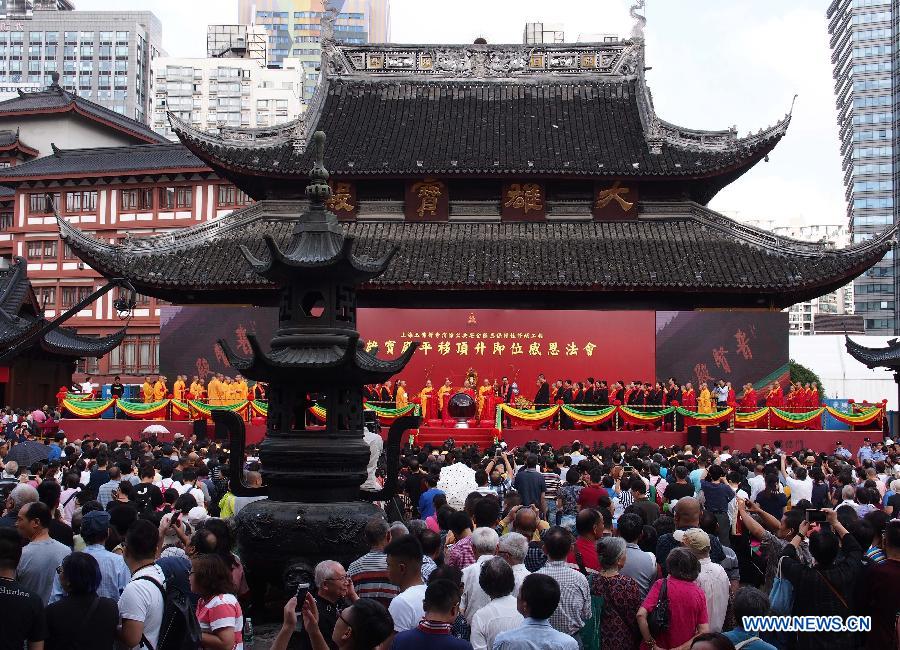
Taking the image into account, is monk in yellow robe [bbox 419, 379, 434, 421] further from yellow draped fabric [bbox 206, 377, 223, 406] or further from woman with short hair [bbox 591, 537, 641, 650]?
woman with short hair [bbox 591, 537, 641, 650]

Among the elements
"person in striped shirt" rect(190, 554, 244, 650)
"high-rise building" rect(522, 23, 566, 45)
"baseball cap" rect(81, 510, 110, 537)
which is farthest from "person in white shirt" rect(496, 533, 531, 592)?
"high-rise building" rect(522, 23, 566, 45)

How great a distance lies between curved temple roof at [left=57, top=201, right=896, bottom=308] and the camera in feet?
95.0

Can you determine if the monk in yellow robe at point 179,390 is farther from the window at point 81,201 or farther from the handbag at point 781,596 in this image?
the window at point 81,201

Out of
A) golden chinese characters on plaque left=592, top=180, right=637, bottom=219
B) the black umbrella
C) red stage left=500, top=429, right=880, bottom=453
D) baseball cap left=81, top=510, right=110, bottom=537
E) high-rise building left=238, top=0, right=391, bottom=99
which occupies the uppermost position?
high-rise building left=238, top=0, right=391, bottom=99

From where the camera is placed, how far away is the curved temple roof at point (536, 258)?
29.0 metres

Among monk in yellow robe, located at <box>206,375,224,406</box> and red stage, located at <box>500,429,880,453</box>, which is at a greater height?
monk in yellow robe, located at <box>206,375,224,406</box>

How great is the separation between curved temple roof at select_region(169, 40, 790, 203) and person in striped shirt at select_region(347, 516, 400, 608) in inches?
972

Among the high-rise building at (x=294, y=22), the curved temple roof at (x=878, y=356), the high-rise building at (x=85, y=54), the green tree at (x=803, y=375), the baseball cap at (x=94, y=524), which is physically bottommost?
the green tree at (x=803, y=375)

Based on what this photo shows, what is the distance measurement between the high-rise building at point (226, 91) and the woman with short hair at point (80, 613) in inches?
3213

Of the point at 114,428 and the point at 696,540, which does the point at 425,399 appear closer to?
the point at 114,428

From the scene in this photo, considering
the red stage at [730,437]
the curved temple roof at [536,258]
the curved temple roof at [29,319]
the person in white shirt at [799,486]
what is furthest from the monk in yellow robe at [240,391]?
the person in white shirt at [799,486]

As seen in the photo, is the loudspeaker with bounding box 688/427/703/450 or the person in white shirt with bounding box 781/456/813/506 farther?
the loudspeaker with bounding box 688/427/703/450

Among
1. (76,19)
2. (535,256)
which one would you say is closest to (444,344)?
(535,256)

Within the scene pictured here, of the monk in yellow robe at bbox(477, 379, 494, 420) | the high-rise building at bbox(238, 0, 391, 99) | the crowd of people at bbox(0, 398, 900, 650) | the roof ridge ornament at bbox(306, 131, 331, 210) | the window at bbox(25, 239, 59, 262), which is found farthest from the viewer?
the high-rise building at bbox(238, 0, 391, 99)
